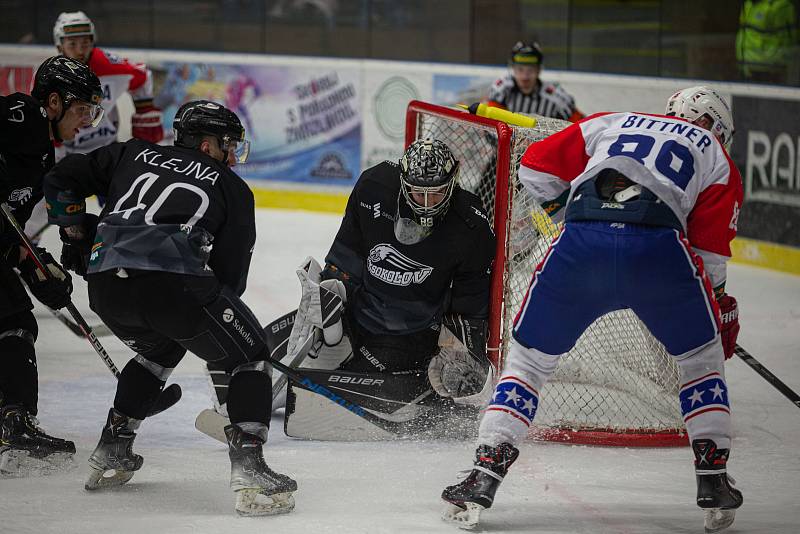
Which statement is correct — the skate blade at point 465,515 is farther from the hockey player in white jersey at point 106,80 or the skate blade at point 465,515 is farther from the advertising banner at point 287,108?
the advertising banner at point 287,108

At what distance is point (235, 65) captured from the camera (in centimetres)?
835

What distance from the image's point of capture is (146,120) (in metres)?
5.77

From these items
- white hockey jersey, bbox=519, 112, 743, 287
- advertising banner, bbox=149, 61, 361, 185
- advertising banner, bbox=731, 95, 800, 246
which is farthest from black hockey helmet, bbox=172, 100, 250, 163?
advertising banner, bbox=149, 61, 361, 185

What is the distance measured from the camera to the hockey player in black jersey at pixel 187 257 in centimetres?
285

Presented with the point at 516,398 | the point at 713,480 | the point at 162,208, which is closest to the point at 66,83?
the point at 162,208

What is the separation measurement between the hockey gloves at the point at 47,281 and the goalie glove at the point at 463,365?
114cm

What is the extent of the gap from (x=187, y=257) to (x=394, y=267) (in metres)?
0.99

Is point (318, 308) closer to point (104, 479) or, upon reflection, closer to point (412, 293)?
point (412, 293)

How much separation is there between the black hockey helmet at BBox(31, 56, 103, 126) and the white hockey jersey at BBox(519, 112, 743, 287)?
137 centimetres

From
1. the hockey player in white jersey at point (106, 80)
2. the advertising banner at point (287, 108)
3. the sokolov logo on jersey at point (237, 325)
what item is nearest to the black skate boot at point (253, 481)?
the sokolov logo on jersey at point (237, 325)

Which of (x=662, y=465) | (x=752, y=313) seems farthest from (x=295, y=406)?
(x=752, y=313)

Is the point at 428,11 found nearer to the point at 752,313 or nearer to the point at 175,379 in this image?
the point at 752,313

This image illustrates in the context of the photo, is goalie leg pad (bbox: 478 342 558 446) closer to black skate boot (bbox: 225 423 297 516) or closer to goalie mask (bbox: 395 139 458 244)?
black skate boot (bbox: 225 423 297 516)

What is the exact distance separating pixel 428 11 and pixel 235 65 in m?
1.50
